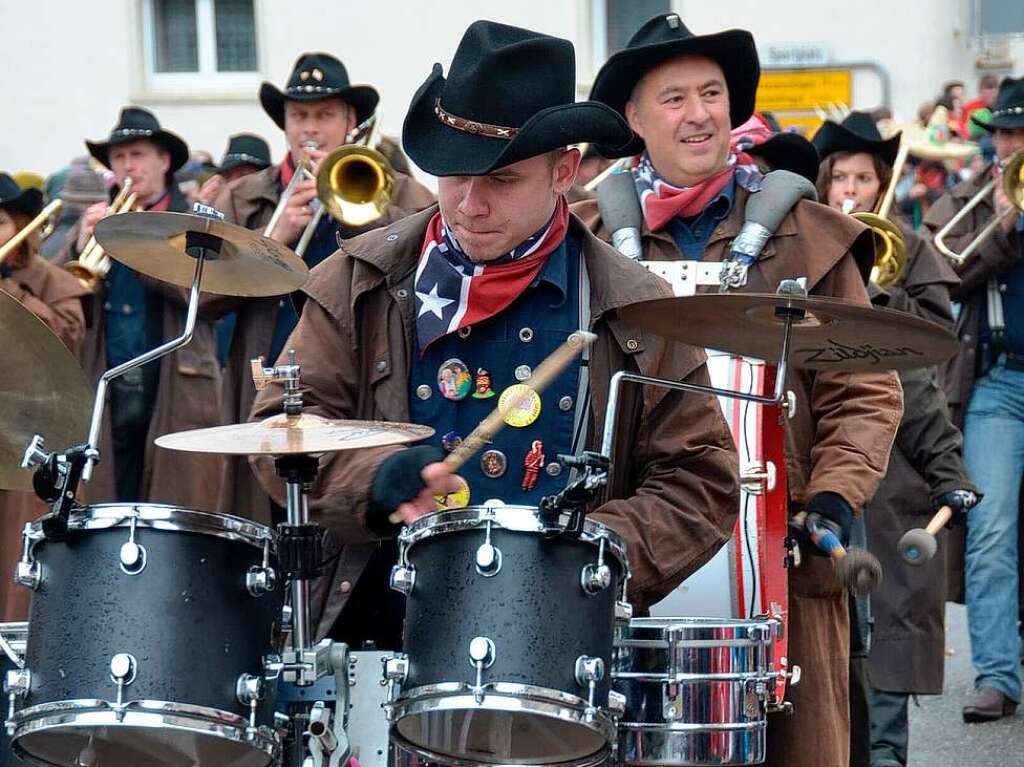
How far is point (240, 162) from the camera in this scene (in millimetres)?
11031

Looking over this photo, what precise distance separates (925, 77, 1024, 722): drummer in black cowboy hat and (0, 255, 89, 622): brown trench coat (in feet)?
12.0

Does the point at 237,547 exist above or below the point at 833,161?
below

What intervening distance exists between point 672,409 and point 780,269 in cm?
100

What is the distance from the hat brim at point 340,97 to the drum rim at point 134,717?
4954 mm

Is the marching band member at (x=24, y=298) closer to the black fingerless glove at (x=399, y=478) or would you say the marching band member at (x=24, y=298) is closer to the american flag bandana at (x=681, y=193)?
the american flag bandana at (x=681, y=193)

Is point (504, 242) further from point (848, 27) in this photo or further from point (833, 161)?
point (848, 27)

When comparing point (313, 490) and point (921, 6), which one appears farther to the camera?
point (921, 6)

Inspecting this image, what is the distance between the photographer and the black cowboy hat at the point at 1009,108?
27.4ft

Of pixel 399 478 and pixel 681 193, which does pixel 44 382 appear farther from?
Answer: pixel 681 193

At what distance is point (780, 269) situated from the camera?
521cm

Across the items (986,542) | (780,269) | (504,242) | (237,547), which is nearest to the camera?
(237,547)

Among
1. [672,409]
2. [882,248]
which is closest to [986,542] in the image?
[882,248]

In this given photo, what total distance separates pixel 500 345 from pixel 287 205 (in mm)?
3570

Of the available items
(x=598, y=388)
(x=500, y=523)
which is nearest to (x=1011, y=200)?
(x=598, y=388)
